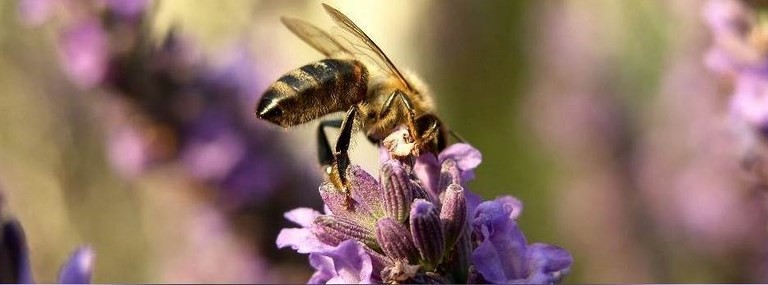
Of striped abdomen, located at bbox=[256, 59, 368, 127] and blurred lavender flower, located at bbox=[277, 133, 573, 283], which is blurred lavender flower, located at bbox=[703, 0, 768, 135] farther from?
blurred lavender flower, located at bbox=[277, 133, 573, 283]

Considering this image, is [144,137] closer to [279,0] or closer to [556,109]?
[279,0]

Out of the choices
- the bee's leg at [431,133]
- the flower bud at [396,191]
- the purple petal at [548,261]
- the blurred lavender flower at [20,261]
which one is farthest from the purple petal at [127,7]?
the purple petal at [548,261]

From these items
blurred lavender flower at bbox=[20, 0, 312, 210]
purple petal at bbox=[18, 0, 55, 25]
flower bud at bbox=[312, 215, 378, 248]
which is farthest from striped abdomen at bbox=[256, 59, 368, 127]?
purple petal at bbox=[18, 0, 55, 25]

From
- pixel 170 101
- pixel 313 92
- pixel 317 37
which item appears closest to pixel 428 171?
pixel 313 92

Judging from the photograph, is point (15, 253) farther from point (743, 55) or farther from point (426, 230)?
point (743, 55)

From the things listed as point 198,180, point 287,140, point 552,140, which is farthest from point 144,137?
point 552,140

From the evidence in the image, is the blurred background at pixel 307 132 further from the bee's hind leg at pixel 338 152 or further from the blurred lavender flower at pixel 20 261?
the blurred lavender flower at pixel 20 261
